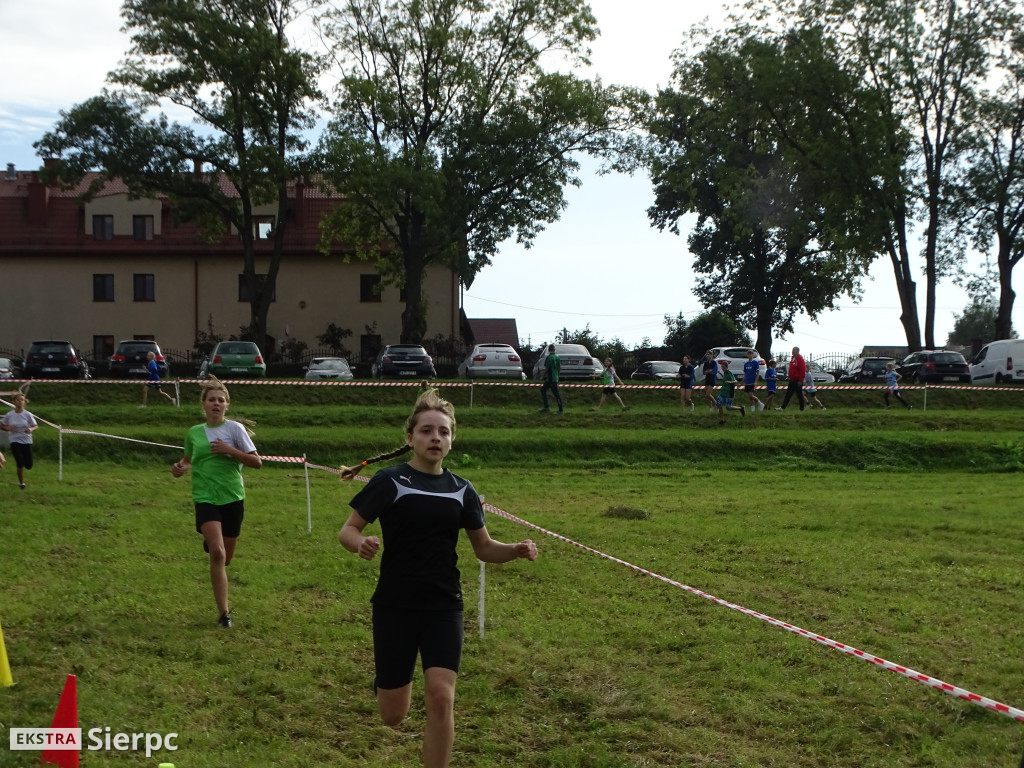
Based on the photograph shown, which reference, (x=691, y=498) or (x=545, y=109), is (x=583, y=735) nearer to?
(x=691, y=498)

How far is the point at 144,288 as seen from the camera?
55656 mm

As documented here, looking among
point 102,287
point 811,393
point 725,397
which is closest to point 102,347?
point 102,287

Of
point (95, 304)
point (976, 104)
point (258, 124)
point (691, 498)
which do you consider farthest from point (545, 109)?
point (691, 498)

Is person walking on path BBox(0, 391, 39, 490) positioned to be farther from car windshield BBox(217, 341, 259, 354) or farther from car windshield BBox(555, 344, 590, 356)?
car windshield BBox(555, 344, 590, 356)

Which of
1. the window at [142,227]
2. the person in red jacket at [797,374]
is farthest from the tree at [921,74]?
the window at [142,227]

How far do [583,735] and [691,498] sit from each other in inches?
437

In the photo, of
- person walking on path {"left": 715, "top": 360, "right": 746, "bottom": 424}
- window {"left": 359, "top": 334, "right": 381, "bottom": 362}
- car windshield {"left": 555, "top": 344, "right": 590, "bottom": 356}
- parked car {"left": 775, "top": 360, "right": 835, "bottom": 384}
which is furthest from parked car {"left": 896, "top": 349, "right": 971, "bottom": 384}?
window {"left": 359, "top": 334, "right": 381, "bottom": 362}

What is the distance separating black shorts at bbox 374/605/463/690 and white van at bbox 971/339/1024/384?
38529mm

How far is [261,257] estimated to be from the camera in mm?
55438

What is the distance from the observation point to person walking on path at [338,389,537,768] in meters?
4.99

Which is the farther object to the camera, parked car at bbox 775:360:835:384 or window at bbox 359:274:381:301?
window at bbox 359:274:381:301

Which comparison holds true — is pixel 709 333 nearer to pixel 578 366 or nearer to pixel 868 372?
pixel 868 372

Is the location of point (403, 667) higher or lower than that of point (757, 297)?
lower

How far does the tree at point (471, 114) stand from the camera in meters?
43.8
